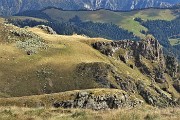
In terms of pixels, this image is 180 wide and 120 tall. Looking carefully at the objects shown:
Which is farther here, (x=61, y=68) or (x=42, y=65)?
(x=61, y=68)

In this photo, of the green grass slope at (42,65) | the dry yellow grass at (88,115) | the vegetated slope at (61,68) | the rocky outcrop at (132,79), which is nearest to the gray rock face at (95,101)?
the vegetated slope at (61,68)

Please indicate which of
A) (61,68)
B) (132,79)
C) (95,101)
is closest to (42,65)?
(61,68)

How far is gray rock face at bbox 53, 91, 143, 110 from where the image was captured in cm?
8650

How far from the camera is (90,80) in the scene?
443ft

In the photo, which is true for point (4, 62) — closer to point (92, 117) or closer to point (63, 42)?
point (63, 42)

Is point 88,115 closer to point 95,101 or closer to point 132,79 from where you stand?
point 95,101

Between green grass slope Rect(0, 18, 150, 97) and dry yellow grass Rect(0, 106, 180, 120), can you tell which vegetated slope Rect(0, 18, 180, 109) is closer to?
green grass slope Rect(0, 18, 150, 97)

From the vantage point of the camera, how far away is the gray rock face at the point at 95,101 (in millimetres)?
86500

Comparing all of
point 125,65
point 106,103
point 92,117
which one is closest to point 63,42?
point 125,65

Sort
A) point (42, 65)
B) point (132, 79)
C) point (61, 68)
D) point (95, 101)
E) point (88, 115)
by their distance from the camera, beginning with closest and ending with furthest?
1. point (88, 115)
2. point (95, 101)
3. point (42, 65)
4. point (61, 68)
5. point (132, 79)

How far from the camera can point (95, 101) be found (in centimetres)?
9106

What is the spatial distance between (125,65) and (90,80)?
148 ft

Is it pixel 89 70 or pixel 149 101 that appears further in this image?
pixel 149 101

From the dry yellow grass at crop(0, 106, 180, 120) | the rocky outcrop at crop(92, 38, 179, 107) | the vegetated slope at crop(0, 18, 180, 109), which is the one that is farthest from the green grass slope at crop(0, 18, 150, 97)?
the dry yellow grass at crop(0, 106, 180, 120)
